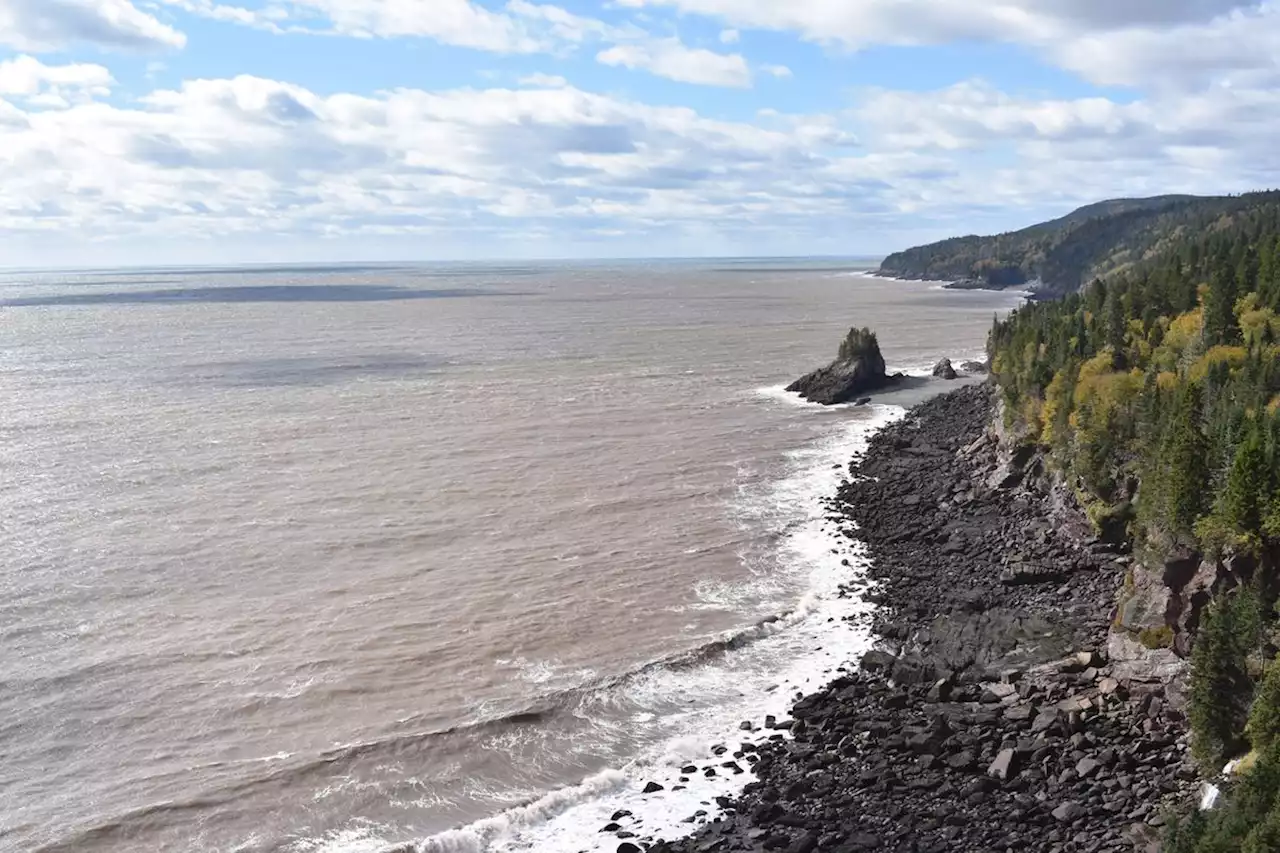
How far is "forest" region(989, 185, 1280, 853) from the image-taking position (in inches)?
1112

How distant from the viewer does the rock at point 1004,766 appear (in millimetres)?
31750

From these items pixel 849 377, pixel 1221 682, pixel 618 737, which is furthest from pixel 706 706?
pixel 849 377

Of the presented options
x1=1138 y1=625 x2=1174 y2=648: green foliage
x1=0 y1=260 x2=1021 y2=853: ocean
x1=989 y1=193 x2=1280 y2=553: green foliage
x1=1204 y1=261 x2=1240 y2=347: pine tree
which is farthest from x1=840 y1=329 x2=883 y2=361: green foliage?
x1=1138 y1=625 x2=1174 y2=648: green foliage

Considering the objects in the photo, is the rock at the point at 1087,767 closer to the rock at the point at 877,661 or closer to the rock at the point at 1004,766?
the rock at the point at 1004,766

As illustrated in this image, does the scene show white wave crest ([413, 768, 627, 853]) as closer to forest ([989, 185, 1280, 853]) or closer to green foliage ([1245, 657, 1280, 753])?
forest ([989, 185, 1280, 853])

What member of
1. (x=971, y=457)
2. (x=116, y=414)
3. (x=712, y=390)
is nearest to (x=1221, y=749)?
(x=971, y=457)

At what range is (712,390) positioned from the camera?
112250mm

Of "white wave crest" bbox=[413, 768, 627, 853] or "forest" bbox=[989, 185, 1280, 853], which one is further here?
"white wave crest" bbox=[413, 768, 627, 853]

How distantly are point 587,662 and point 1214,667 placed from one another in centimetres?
2404

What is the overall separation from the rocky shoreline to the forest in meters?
2.26

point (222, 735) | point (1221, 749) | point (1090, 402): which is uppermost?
point (1090, 402)

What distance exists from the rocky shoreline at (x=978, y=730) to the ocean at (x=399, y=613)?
2144mm

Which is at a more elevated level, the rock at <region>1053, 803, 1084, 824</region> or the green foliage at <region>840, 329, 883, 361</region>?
the green foliage at <region>840, 329, 883, 361</region>

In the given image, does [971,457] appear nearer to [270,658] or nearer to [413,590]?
[413,590]
